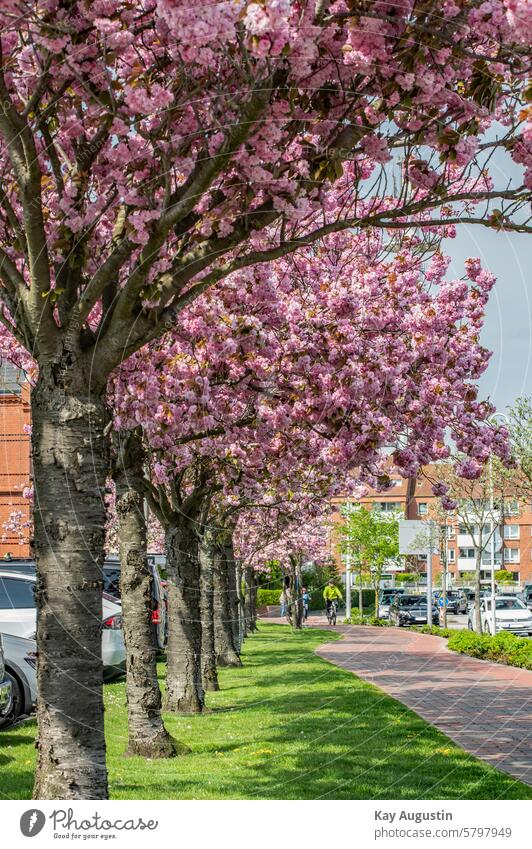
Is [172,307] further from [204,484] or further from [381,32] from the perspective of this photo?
[204,484]

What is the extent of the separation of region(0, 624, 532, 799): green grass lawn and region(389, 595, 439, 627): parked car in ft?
82.8

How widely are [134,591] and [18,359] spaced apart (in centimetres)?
288

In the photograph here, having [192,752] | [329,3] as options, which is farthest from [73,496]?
[192,752]

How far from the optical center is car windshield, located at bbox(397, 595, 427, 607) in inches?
1662

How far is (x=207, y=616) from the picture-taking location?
57.1 ft

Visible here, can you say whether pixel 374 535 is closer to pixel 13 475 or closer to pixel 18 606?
A: pixel 13 475

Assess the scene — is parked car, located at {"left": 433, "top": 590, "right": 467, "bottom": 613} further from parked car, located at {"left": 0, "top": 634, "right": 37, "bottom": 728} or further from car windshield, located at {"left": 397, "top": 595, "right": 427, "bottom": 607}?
parked car, located at {"left": 0, "top": 634, "right": 37, "bottom": 728}

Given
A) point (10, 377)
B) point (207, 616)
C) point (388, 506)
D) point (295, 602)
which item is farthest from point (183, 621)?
point (388, 506)

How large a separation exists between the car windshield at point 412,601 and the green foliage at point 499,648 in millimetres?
18621

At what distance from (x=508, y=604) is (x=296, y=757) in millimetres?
27857

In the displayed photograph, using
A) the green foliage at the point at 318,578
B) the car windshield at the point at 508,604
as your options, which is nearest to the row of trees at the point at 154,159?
the car windshield at the point at 508,604

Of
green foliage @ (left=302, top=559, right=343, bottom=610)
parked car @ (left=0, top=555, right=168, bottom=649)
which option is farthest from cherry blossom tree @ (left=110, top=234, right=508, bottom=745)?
green foliage @ (left=302, top=559, right=343, bottom=610)

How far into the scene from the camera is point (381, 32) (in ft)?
14.7

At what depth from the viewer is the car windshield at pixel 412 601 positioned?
139ft
